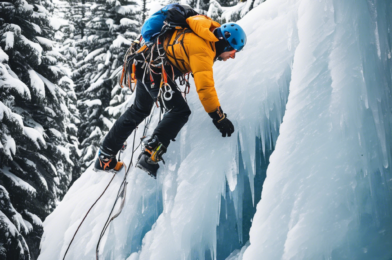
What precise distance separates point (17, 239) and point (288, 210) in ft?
22.0

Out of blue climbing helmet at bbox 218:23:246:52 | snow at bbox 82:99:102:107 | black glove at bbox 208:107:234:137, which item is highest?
blue climbing helmet at bbox 218:23:246:52

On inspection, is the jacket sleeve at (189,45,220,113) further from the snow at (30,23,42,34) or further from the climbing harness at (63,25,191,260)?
the snow at (30,23,42,34)

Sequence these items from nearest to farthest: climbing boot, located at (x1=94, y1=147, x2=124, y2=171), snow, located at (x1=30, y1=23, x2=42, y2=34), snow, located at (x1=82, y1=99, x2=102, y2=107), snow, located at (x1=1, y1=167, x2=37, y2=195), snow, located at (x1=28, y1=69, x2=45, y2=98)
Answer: climbing boot, located at (x1=94, y1=147, x2=124, y2=171)
snow, located at (x1=1, y1=167, x2=37, y2=195)
snow, located at (x1=28, y1=69, x2=45, y2=98)
snow, located at (x1=30, y1=23, x2=42, y2=34)
snow, located at (x1=82, y1=99, x2=102, y2=107)

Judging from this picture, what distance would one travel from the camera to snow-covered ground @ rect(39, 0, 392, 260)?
144 centimetres

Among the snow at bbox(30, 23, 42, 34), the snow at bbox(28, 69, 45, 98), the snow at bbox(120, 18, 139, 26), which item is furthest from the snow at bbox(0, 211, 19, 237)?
the snow at bbox(120, 18, 139, 26)

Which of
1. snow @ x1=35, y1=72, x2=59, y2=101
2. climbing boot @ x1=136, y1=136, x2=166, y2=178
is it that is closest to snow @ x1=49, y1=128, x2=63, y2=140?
snow @ x1=35, y1=72, x2=59, y2=101

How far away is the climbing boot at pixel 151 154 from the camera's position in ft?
8.24

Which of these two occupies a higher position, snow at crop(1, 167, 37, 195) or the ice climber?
the ice climber

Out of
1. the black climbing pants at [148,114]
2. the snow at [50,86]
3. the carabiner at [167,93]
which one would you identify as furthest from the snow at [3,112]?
the carabiner at [167,93]

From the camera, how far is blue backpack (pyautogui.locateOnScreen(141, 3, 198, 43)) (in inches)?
100

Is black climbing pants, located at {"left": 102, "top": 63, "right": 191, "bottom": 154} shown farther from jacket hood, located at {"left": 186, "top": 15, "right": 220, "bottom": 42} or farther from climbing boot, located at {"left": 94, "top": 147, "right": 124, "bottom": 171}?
jacket hood, located at {"left": 186, "top": 15, "right": 220, "bottom": 42}

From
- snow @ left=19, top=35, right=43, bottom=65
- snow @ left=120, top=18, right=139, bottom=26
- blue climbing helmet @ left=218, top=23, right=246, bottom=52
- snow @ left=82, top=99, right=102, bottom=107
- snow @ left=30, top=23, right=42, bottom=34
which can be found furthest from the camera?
snow @ left=82, top=99, right=102, bottom=107

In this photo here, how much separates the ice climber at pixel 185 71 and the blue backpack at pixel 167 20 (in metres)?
0.08

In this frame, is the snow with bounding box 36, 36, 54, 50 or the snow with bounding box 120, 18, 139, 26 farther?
the snow with bounding box 120, 18, 139, 26
